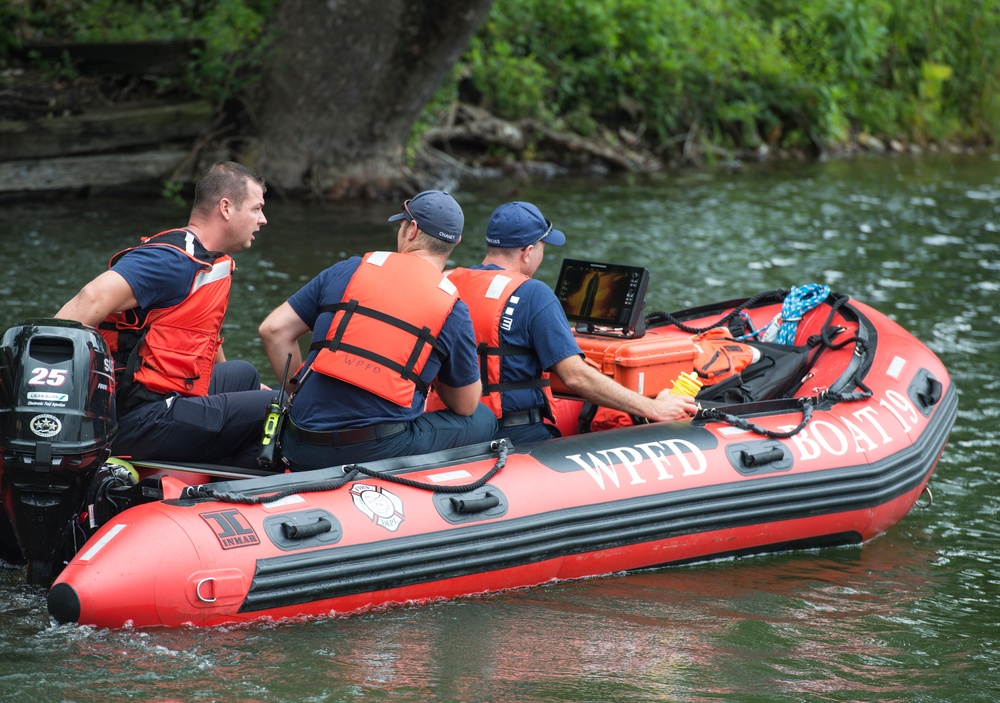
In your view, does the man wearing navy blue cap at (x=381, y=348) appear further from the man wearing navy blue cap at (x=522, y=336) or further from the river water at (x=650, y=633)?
the river water at (x=650, y=633)

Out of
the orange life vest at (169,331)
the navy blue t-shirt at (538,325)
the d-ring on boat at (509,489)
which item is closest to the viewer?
the d-ring on boat at (509,489)

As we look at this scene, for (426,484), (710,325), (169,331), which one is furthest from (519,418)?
(710,325)

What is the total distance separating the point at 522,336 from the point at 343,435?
76cm

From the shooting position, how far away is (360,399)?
3941mm

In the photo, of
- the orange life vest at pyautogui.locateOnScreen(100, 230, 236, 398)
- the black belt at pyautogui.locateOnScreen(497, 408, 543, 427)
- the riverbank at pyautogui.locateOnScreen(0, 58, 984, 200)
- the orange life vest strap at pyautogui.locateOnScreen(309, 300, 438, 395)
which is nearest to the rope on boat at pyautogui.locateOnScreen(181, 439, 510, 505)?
the black belt at pyautogui.locateOnScreen(497, 408, 543, 427)

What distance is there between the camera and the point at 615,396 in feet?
14.4

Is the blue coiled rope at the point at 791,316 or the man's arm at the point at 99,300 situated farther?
the blue coiled rope at the point at 791,316

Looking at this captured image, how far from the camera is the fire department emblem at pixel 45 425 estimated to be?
3428 mm

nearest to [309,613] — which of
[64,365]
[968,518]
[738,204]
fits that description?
[64,365]

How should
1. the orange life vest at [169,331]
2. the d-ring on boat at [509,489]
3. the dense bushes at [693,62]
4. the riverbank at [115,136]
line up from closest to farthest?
the d-ring on boat at [509,489], the orange life vest at [169,331], the riverbank at [115,136], the dense bushes at [693,62]

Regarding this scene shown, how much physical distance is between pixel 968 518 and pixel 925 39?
51.3 feet

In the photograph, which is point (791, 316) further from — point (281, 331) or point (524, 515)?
point (281, 331)

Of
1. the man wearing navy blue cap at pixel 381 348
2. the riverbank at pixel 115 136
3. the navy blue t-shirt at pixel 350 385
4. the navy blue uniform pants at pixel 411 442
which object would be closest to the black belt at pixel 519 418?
the navy blue uniform pants at pixel 411 442

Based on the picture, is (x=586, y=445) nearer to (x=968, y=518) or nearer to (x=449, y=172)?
(x=968, y=518)
